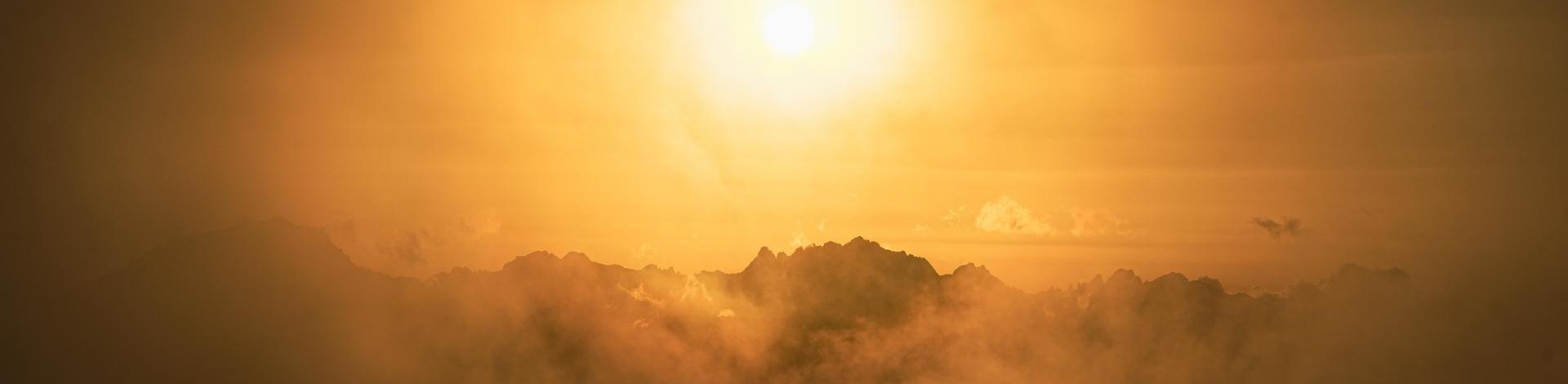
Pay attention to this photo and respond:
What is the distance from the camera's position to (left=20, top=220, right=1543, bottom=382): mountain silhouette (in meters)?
25.5

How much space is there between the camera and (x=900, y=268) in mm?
30562

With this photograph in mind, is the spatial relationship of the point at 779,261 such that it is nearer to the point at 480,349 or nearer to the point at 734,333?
the point at 734,333

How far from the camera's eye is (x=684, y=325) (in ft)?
94.0

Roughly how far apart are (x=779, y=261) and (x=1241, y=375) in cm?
1182

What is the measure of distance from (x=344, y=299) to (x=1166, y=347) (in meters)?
20.7

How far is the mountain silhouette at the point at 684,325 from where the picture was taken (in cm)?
2548

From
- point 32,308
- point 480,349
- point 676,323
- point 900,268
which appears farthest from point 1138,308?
point 32,308

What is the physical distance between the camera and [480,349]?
2794 centimetres

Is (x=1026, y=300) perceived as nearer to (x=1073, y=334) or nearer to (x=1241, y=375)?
(x=1073, y=334)

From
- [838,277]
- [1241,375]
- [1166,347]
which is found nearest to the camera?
[1241,375]

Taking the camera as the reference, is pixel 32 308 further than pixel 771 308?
No

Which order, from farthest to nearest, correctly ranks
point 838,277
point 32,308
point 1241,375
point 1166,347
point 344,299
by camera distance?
1. point 838,277
2. point 1166,347
3. point 1241,375
4. point 344,299
5. point 32,308

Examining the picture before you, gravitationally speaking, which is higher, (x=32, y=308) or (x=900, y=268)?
(x=900, y=268)

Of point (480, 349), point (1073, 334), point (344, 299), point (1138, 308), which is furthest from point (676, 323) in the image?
point (1138, 308)
